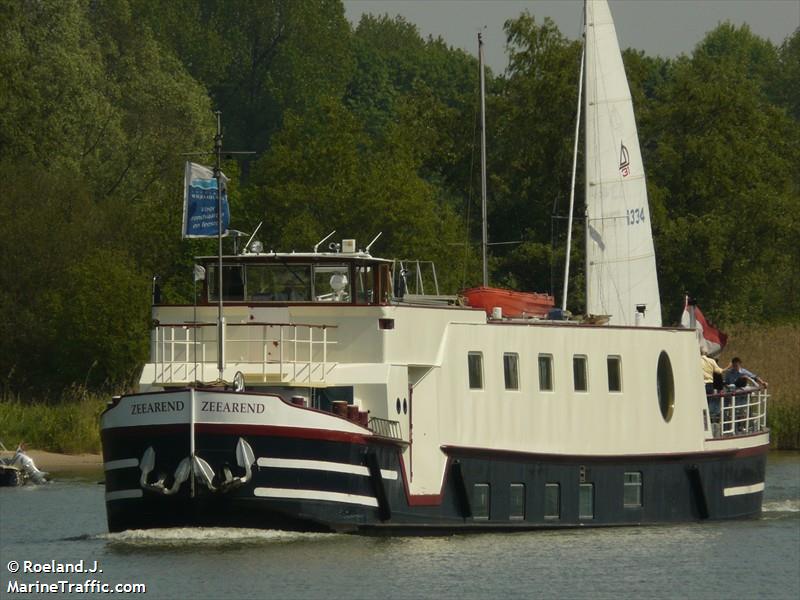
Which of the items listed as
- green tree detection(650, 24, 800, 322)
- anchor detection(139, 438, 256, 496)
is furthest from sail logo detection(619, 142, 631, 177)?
green tree detection(650, 24, 800, 322)

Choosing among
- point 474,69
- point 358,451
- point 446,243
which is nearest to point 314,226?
point 446,243

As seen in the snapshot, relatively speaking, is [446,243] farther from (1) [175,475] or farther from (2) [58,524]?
(1) [175,475]

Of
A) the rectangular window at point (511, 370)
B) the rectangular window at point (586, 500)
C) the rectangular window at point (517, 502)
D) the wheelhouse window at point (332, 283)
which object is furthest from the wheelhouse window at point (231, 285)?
the rectangular window at point (586, 500)

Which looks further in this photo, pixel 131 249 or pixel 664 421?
pixel 131 249

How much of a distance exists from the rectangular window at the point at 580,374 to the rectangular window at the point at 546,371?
554 millimetres

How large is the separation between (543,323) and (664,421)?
3529 millimetres

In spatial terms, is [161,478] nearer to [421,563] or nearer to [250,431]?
[250,431]

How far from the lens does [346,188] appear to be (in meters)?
67.1

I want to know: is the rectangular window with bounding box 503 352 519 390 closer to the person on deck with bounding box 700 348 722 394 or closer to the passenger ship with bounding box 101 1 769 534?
the passenger ship with bounding box 101 1 769 534

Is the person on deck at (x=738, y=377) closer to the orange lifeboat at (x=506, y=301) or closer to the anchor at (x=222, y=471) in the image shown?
the orange lifeboat at (x=506, y=301)

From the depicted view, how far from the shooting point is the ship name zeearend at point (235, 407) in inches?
1225

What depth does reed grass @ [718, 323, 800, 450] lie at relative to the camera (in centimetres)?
5719

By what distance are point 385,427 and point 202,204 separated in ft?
15.2

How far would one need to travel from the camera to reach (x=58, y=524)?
127ft
